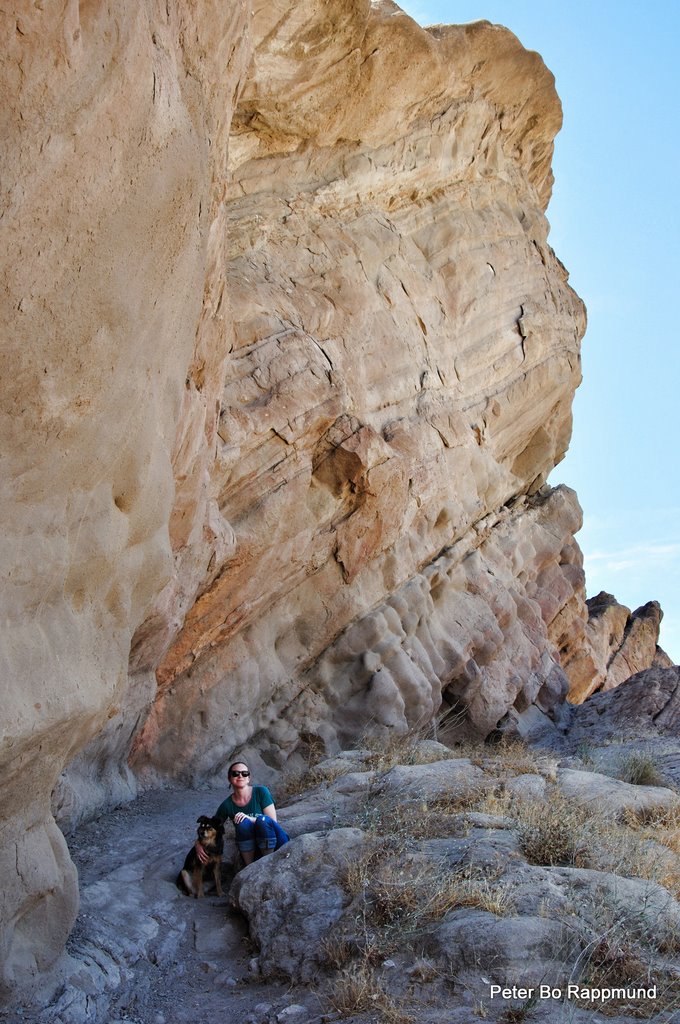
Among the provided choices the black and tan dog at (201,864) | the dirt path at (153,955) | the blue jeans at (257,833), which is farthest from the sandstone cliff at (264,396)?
the blue jeans at (257,833)

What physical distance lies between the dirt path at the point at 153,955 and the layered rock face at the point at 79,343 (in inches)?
16.9

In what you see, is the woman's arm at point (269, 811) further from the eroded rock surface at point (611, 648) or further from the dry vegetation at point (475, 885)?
the eroded rock surface at point (611, 648)

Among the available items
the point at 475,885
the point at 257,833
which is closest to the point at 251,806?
the point at 257,833

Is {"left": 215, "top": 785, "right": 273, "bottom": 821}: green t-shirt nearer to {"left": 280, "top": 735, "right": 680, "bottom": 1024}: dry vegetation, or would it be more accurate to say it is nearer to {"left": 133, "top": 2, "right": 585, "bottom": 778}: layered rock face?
{"left": 280, "top": 735, "right": 680, "bottom": 1024}: dry vegetation

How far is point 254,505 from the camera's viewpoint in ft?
39.6

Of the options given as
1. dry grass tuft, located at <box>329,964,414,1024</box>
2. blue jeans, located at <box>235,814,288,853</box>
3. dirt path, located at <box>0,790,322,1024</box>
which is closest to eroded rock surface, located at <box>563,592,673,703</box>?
blue jeans, located at <box>235,814,288,853</box>

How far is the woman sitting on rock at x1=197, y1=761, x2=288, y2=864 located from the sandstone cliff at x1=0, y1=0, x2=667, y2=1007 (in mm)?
1429

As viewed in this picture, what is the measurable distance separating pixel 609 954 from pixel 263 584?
8082 mm

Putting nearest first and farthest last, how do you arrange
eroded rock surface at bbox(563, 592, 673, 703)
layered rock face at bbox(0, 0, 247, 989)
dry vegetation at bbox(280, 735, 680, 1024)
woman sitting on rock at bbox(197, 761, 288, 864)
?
1. layered rock face at bbox(0, 0, 247, 989)
2. dry vegetation at bbox(280, 735, 680, 1024)
3. woman sitting on rock at bbox(197, 761, 288, 864)
4. eroded rock surface at bbox(563, 592, 673, 703)

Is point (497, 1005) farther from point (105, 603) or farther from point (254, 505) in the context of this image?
point (254, 505)

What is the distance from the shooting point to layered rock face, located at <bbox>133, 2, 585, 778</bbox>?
39.7ft

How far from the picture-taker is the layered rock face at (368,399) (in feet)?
39.7

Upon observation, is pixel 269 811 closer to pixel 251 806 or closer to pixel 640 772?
pixel 251 806

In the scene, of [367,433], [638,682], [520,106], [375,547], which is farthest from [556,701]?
[520,106]
